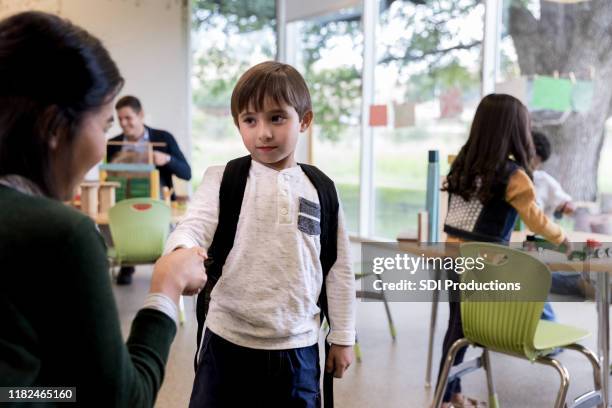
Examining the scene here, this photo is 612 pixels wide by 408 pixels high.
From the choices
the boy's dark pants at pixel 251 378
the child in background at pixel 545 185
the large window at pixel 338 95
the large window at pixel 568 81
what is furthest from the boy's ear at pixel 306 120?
the large window at pixel 338 95

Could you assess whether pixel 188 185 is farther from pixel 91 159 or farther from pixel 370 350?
pixel 91 159

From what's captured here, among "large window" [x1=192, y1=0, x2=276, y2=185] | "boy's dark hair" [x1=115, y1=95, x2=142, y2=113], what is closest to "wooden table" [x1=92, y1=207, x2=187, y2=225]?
"boy's dark hair" [x1=115, y1=95, x2=142, y2=113]

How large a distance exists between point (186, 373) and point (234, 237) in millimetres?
1853

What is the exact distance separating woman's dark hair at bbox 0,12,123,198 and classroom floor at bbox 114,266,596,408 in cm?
225

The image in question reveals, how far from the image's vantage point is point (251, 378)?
152cm

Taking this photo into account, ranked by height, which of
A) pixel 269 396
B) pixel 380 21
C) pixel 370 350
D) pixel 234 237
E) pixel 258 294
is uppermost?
pixel 380 21

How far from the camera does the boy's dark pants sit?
1514 millimetres

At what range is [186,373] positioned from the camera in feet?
10.5

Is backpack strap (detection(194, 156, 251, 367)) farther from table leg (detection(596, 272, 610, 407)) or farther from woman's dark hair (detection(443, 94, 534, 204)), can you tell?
table leg (detection(596, 272, 610, 407))

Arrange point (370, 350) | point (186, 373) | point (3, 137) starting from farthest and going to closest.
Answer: point (370, 350), point (186, 373), point (3, 137)

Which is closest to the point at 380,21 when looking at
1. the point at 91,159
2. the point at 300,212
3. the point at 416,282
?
the point at 416,282

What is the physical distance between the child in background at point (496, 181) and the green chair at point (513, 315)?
33 centimetres

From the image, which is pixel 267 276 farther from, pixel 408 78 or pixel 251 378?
pixel 408 78

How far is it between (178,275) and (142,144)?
11.1 ft
